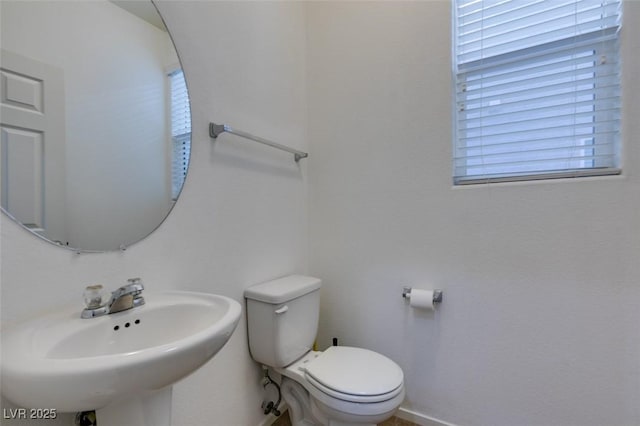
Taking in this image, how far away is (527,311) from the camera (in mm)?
1268

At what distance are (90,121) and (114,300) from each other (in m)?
0.52

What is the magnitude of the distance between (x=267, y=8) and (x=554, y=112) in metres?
1.44

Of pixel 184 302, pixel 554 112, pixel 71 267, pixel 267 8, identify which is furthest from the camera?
pixel 267 8

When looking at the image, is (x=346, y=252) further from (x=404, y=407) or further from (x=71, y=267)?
(x=71, y=267)

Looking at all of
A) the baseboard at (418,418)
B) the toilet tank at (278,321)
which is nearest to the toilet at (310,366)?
the toilet tank at (278,321)

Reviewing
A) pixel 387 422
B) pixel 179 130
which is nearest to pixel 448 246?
pixel 387 422

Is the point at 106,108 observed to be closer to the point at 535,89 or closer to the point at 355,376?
the point at 355,376

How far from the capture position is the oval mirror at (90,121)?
Answer: 73 centimetres

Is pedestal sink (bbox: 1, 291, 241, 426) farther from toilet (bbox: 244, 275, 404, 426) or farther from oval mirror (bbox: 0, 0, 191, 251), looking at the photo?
toilet (bbox: 244, 275, 404, 426)

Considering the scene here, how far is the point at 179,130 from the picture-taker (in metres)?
1.09

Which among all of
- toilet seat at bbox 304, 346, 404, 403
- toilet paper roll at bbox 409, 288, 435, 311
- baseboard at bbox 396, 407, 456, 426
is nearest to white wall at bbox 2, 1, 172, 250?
toilet seat at bbox 304, 346, 404, 403

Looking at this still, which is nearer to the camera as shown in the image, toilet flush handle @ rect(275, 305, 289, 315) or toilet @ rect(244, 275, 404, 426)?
toilet @ rect(244, 275, 404, 426)

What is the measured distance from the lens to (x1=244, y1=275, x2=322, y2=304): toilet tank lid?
1.27m

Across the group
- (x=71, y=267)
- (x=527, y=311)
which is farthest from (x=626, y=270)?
(x=71, y=267)
